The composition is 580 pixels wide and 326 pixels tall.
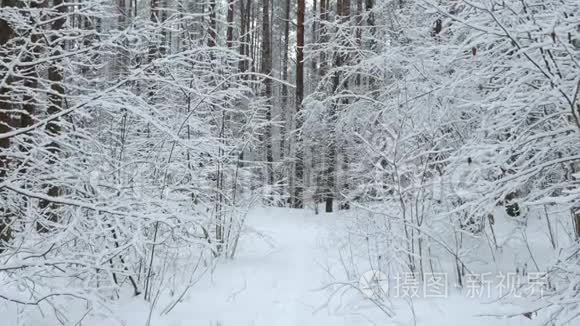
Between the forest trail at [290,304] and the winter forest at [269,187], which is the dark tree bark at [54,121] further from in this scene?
the forest trail at [290,304]

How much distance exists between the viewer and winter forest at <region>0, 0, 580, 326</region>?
8.99 ft

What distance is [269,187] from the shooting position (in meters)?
6.97

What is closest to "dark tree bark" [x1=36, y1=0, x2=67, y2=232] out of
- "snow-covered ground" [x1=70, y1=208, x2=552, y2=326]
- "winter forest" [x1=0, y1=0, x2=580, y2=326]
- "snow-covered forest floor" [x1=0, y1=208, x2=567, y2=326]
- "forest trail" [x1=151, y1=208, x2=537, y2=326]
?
"winter forest" [x1=0, y1=0, x2=580, y2=326]

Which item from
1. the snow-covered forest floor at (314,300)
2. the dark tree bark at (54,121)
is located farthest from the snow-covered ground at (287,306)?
the dark tree bark at (54,121)

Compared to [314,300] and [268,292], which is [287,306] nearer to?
[314,300]

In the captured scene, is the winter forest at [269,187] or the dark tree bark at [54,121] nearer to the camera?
the winter forest at [269,187]

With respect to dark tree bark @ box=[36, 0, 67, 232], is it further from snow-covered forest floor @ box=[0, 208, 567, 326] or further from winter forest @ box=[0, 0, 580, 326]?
snow-covered forest floor @ box=[0, 208, 567, 326]

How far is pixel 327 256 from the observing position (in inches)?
244

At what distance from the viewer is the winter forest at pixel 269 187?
2.74 meters

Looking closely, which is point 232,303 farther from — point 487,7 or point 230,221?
point 487,7

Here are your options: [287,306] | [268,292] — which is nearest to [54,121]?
[287,306]

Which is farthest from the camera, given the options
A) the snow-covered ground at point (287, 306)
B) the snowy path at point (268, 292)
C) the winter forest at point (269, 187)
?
the snowy path at point (268, 292)

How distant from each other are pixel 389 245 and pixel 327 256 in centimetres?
150

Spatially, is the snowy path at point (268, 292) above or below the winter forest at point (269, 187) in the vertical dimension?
below
